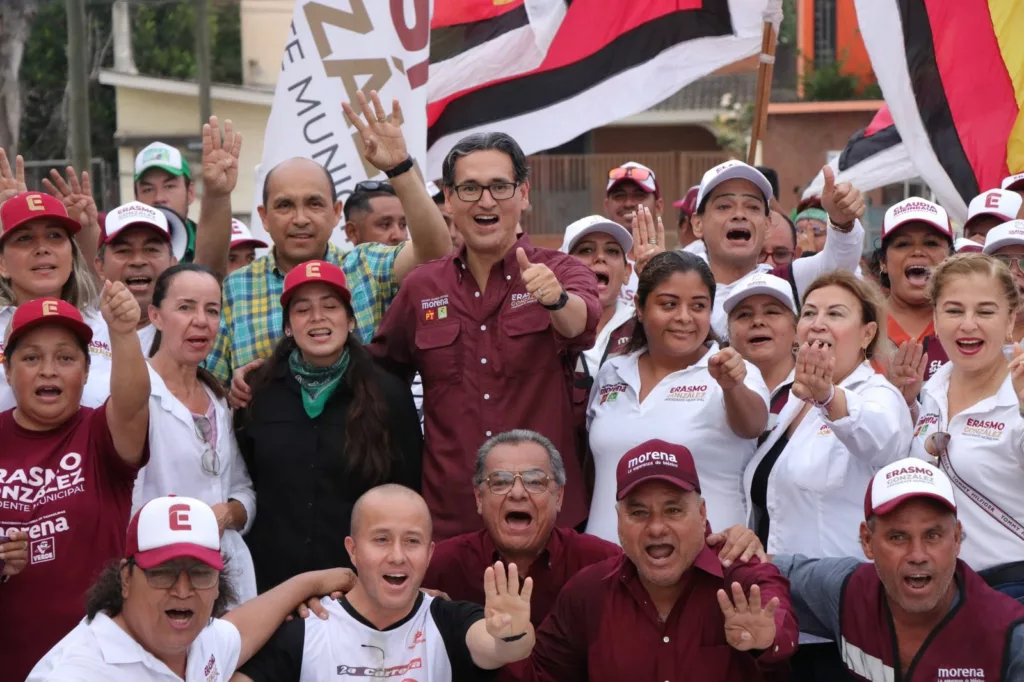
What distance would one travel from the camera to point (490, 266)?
262 inches

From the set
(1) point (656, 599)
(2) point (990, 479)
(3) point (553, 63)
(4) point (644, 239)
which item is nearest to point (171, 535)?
(1) point (656, 599)

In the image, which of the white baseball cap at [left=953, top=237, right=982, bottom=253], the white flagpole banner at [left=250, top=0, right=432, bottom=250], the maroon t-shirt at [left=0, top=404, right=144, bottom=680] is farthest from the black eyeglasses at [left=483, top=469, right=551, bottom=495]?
the white flagpole banner at [left=250, top=0, right=432, bottom=250]

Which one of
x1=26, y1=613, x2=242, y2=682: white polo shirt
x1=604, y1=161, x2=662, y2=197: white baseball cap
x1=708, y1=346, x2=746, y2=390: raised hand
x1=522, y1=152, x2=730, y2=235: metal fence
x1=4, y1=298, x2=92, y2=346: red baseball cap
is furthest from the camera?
x1=522, y1=152, x2=730, y2=235: metal fence

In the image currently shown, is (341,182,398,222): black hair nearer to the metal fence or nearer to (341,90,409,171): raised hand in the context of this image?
(341,90,409,171): raised hand

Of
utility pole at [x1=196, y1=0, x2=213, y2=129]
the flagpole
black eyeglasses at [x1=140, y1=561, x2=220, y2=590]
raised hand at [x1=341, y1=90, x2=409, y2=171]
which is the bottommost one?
black eyeglasses at [x1=140, y1=561, x2=220, y2=590]

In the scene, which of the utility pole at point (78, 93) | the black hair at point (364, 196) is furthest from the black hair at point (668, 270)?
the utility pole at point (78, 93)

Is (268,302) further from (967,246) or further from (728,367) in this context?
(967,246)

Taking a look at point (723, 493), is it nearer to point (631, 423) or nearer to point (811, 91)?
point (631, 423)

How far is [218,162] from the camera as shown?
7.44 m

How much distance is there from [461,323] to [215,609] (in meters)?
1.60

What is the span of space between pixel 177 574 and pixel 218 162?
8.75 feet

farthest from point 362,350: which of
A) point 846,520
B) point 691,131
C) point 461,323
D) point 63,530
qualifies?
point 691,131

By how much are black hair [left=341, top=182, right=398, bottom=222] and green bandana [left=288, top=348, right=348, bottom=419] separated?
2.47 meters

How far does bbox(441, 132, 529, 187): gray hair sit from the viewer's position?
661 centimetres
